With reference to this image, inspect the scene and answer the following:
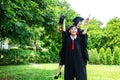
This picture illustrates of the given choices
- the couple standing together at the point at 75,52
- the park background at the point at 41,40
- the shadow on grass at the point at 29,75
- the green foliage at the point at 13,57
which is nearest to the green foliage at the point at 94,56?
the park background at the point at 41,40

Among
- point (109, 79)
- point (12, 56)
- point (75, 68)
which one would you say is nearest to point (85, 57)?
point (75, 68)

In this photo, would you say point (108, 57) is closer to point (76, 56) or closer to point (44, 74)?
point (44, 74)

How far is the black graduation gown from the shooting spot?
5180 mm

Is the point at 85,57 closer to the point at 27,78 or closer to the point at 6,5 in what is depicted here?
the point at 6,5

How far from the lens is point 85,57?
17.3ft

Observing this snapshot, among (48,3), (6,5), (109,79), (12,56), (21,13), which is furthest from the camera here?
(12,56)

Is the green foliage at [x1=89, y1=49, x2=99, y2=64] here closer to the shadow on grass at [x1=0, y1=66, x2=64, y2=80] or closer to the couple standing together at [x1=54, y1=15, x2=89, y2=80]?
the shadow on grass at [x1=0, y1=66, x2=64, y2=80]

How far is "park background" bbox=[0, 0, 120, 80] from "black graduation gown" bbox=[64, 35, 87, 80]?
2.19 meters

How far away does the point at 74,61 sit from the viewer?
5.20 meters

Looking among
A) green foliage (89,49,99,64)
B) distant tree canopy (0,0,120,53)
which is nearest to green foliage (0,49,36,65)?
green foliage (89,49,99,64)

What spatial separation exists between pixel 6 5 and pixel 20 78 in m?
3.87

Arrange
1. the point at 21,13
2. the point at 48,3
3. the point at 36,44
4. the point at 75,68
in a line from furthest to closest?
1. the point at 36,44
2. the point at 48,3
3. the point at 21,13
4. the point at 75,68

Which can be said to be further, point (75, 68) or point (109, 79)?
point (109, 79)

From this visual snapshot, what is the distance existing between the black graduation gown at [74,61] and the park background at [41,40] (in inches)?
86.3
